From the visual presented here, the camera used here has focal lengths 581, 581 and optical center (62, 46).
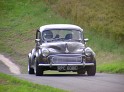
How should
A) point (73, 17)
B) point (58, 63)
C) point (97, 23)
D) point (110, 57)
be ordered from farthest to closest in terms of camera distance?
1. point (73, 17)
2. point (97, 23)
3. point (110, 57)
4. point (58, 63)

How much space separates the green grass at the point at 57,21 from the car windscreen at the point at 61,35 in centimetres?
1026

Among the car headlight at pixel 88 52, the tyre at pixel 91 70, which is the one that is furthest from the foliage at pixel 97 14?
the car headlight at pixel 88 52

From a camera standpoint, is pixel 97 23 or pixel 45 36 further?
pixel 97 23

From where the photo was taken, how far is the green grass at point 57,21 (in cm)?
3741

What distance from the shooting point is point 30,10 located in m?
49.7

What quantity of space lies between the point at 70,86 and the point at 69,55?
18.2 ft

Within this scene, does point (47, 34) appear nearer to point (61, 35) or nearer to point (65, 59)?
point (61, 35)

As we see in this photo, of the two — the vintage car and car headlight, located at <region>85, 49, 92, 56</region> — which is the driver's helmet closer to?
the vintage car

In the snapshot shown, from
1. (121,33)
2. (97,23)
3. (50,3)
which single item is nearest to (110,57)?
(121,33)

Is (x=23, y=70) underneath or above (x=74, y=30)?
underneath

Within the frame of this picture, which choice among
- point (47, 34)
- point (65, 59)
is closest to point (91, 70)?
point (65, 59)

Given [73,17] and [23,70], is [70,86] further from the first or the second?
[73,17]

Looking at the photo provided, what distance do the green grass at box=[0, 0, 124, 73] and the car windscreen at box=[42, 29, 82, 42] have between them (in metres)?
10.3

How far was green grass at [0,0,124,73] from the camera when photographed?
123 feet
